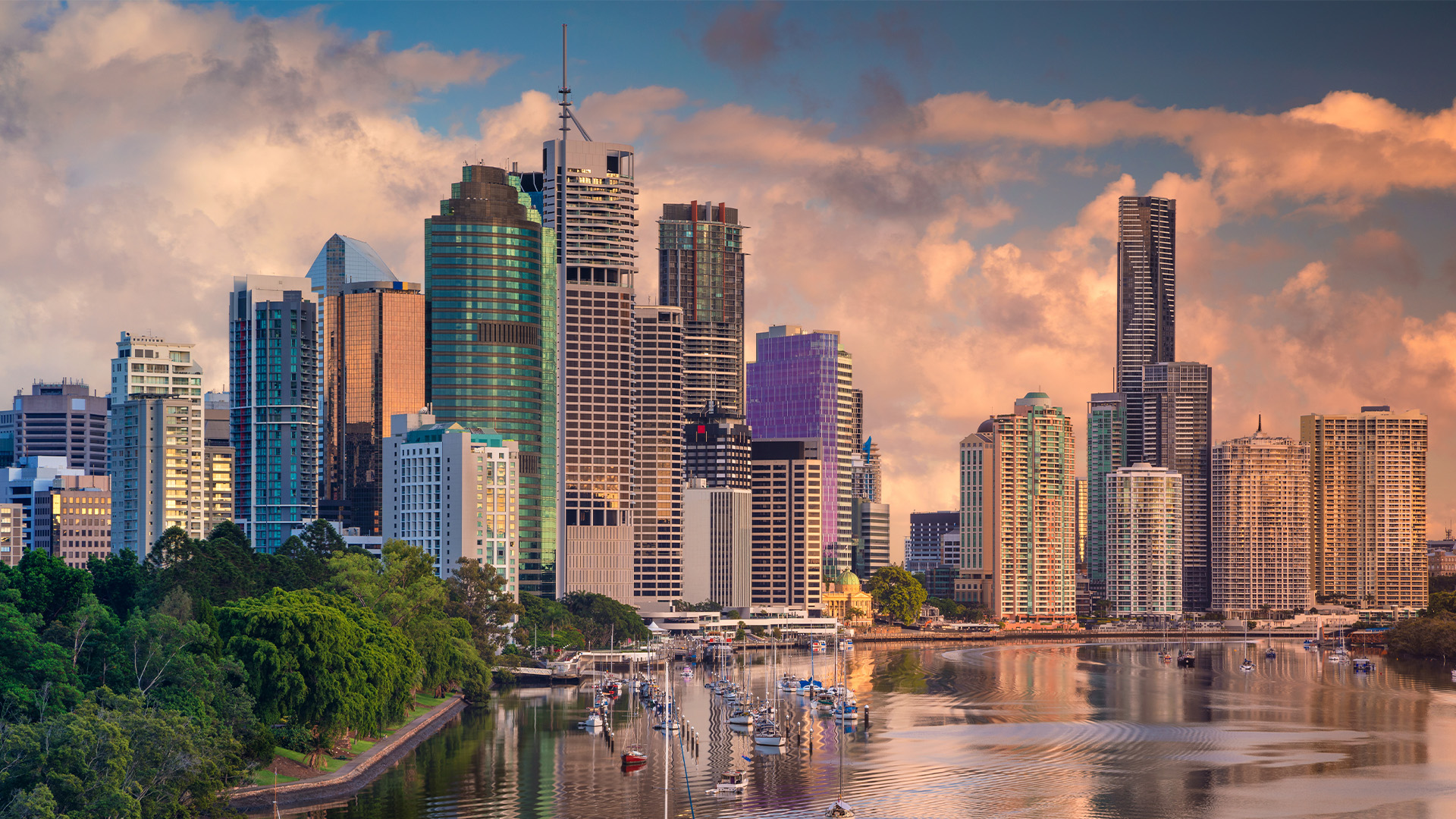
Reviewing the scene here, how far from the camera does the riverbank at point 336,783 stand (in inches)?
4717

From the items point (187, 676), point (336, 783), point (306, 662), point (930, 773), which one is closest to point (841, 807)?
point (930, 773)

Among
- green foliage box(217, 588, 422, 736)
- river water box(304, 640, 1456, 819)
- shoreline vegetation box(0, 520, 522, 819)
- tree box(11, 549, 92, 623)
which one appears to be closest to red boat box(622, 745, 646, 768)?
river water box(304, 640, 1456, 819)

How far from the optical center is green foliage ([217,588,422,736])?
125375mm

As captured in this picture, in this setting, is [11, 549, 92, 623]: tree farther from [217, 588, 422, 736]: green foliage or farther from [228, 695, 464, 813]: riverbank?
[228, 695, 464, 813]: riverbank

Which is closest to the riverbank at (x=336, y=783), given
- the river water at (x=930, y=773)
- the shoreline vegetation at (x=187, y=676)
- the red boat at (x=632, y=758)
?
the shoreline vegetation at (x=187, y=676)

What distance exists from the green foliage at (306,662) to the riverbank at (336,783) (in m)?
3.31

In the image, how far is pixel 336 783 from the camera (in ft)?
424

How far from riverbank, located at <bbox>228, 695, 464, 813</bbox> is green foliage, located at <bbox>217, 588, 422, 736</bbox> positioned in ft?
10.9

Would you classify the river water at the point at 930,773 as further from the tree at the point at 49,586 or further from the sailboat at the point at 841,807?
the tree at the point at 49,586

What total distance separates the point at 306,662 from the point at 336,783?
9.78m

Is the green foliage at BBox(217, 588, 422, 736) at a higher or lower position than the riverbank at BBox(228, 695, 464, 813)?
higher

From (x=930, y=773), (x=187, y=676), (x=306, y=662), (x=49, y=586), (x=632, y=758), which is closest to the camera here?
(x=187, y=676)

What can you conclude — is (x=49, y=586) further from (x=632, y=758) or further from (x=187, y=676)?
(x=632, y=758)

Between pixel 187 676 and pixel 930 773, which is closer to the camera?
pixel 187 676
